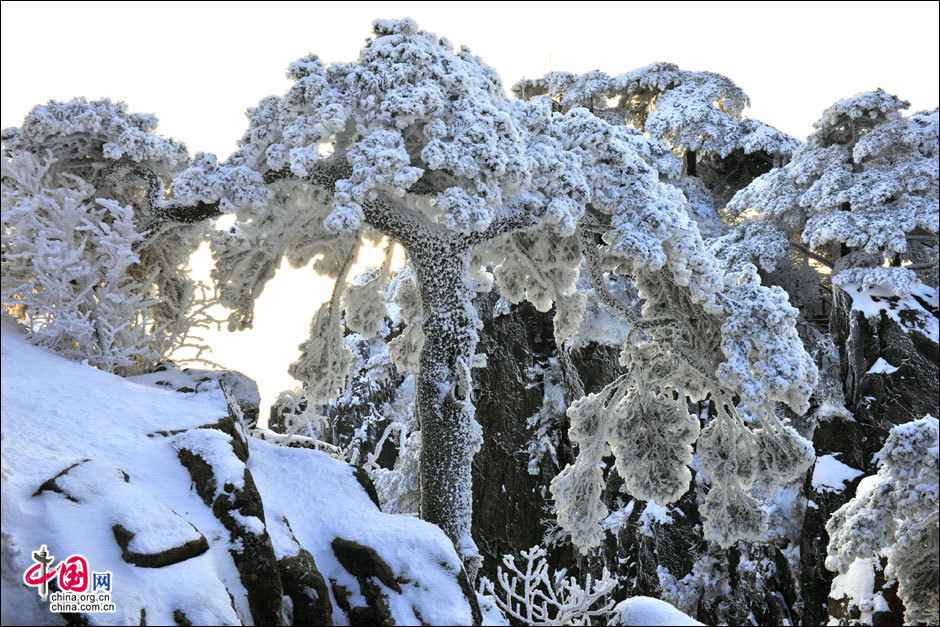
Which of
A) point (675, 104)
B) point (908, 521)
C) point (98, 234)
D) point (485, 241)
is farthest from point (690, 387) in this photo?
point (675, 104)

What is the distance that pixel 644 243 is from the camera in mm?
6941

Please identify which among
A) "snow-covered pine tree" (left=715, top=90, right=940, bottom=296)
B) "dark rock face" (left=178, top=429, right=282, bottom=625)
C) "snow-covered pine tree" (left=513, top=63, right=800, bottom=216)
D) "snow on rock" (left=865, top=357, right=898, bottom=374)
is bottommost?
"dark rock face" (left=178, top=429, right=282, bottom=625)

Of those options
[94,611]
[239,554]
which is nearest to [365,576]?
[239,554]

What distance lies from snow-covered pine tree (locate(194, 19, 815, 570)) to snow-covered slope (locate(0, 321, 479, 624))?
186 cm

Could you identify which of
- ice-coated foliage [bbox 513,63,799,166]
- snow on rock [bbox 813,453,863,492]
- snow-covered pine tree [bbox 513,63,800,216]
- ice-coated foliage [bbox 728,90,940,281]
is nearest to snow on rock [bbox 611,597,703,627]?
snow on rock [bbox 813,453,863,492]

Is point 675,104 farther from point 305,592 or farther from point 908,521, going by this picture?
point 305,592

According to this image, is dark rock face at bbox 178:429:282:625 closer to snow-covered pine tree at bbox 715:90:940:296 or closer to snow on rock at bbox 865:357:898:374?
snow on rock at bbox 865:357:898:374

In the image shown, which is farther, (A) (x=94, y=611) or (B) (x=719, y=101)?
(B) (x=719, y=101)

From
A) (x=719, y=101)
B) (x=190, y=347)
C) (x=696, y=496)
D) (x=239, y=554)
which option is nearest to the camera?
(x=239, y=554)

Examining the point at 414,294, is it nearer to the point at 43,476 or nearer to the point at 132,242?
the point at 132,242

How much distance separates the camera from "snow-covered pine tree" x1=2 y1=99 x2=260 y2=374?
6242 mm

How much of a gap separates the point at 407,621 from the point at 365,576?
1.42ft

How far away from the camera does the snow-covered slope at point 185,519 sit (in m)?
3.63

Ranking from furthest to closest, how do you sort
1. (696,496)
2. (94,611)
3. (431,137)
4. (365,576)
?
(696,496) → (431,137) → (365,576) → (94,611)
